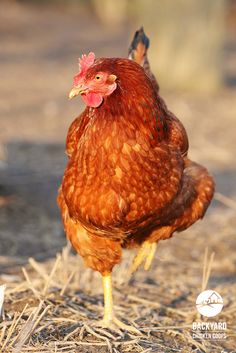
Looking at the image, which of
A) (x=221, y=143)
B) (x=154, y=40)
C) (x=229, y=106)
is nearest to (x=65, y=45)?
(x=154, y=40)

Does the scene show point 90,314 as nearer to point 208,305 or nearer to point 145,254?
point 145,254

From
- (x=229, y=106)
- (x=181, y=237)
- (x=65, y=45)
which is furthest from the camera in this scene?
(x=65, y=45)

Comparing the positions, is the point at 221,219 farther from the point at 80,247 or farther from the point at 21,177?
the point at 80,247

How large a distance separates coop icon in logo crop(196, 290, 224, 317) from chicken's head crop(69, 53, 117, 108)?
1.38m

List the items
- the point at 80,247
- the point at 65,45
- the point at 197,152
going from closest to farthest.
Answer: the point at 80,247
the point at 197,152
the point at 65,45

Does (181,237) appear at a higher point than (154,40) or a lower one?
lower

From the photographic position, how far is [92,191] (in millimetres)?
3502

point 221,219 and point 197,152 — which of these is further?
point 197,152

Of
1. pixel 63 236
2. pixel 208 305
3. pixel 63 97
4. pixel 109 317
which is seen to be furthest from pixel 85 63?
pixel 63 97

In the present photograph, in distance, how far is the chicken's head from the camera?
3387 mm

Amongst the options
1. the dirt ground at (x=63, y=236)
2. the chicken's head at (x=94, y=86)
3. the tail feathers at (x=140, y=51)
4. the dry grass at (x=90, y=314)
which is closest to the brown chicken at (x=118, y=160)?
the chicken's head at (x=94, y=86)

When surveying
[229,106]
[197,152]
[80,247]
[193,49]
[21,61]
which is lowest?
[80,247]

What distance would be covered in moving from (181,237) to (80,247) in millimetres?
2637

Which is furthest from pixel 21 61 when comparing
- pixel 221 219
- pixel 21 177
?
pixel 221 219
